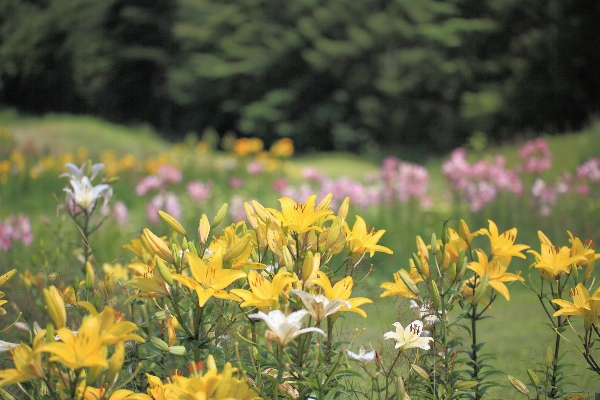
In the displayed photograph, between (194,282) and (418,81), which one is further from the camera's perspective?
(418,81)

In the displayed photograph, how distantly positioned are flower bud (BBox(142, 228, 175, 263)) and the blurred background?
740 cm

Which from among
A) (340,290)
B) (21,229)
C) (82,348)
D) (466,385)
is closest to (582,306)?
(466,385)

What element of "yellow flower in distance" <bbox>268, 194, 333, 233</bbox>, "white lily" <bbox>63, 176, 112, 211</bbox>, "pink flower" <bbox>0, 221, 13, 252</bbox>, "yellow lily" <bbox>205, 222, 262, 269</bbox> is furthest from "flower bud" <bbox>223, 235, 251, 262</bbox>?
"pink flower" <bbox>0, 221, 13, 252</bbox>

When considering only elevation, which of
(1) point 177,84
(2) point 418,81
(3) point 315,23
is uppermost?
(3) point 315,23

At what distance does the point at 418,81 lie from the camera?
42.8 feet

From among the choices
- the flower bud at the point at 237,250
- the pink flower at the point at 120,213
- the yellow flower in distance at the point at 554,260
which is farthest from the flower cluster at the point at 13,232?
the yellow flower in distance at the point at 554,260

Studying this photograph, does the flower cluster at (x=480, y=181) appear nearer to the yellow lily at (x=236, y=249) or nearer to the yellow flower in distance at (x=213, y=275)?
the yellow lily at (x=236, y=249)

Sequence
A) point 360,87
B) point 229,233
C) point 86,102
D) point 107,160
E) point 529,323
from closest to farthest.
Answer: point 229,233, point 529,323, point 107,160, point 86,102, point 360,87

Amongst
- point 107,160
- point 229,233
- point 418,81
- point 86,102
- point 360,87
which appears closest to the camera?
point 229,233

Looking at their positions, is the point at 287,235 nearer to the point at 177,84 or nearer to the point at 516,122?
the point at 516,122

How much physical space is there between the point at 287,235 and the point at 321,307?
10.2 inches

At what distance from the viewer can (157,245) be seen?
1137mm

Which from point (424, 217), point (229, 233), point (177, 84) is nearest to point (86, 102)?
point (177, 84)

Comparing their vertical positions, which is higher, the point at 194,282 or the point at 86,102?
the point at 194,282
